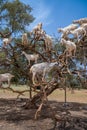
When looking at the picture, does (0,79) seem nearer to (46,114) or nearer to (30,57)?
(30,57)

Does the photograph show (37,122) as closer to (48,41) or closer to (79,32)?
(48,41)

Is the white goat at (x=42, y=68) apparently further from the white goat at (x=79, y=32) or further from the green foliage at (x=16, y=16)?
the green foliage at (x=16, y=16)

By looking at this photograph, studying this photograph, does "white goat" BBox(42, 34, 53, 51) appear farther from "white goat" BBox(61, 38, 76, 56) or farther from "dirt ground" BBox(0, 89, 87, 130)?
"dirt ground" BBox(0, 89, 87, 130)

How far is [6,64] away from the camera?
12.9 m

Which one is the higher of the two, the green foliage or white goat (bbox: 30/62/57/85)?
the green foliage

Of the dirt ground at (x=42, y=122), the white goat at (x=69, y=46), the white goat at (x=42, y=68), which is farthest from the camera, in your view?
the dirt ground at (x=42, y=122)

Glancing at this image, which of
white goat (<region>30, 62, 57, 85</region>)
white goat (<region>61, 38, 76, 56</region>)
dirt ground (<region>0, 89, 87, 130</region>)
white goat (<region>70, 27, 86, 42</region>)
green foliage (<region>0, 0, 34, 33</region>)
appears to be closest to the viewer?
white goat (<region>61, 38, 76, 56</region>)

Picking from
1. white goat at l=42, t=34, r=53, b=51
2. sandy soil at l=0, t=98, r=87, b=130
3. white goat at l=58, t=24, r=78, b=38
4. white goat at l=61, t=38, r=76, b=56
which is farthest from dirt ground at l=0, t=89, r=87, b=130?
white goat at l=58, t=24, r=78, b=38

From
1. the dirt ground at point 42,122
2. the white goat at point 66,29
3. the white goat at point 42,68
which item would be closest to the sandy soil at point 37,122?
the dirt ground at point 42,122

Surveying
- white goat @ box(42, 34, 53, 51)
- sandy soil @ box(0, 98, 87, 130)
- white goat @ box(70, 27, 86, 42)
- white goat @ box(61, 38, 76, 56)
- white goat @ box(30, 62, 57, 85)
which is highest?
white goat @ box(70, 27, 86, 42)

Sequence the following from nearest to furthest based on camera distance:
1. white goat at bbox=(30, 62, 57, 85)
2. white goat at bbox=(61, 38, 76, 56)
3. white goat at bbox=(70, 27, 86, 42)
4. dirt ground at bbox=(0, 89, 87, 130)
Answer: white goat at bbox=(61, 38, 76, 56) → white goat at bbox=(30, 62, 57, 85) → white goat at bbox=(70, 27, 86, 42) → dirt ground at bbox=(0, 89, 87, 130)

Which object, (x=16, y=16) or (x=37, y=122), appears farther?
(x=16, y=16)

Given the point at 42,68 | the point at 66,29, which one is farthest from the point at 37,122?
the point at 66,29

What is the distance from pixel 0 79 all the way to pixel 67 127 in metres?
2.82
